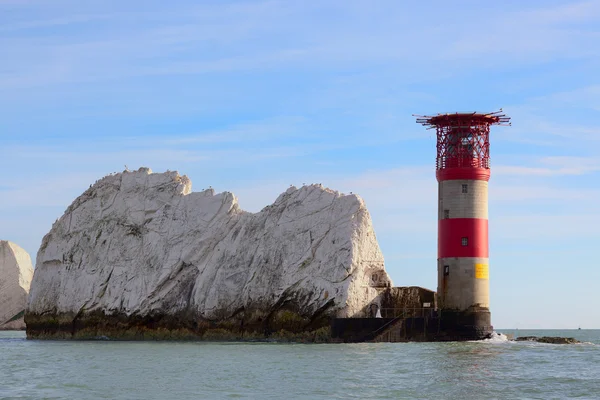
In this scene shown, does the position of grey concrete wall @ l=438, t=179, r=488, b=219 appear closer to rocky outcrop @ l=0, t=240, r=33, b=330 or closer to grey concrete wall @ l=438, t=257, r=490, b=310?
grey concrete wall @ l=438, t=257, r=490, b=310

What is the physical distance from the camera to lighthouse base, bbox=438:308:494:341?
5431cm

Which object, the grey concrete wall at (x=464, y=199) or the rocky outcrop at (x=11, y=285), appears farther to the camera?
the rocky outcrop at (x=11, y=285)

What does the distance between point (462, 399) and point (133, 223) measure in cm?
4021

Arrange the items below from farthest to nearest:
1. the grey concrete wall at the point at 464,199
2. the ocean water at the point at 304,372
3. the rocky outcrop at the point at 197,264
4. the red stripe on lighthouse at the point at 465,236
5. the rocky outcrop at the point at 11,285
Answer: the rocky outcrop at the point at 11,285 → the rocky outcrop at the point at 197,264 → the grey concrete wall at the point at 464,199 → the red stripe on lighthouse at the point at 465,236 → the ocean water at the point at 304,372

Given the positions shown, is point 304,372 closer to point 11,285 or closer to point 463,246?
point 463,246

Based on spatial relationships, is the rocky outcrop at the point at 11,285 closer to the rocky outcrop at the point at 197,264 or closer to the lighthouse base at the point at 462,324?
the rocky outcrop at the point at 197,264

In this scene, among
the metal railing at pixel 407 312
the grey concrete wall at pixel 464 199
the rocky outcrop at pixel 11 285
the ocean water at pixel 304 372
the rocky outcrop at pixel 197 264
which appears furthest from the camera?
the rocky outcrop at pixel 11 285

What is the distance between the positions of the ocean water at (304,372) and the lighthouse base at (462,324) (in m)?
1.69

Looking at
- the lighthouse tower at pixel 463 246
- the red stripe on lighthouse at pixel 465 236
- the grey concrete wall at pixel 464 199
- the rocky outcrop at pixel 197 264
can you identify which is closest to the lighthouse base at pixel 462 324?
the lighthouse tower at pixel 463 246

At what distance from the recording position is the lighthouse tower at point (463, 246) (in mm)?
54188

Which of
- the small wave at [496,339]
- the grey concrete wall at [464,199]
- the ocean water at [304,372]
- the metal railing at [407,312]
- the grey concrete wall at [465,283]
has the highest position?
the grey concrete wall at [464,199]

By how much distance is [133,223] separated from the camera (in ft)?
220

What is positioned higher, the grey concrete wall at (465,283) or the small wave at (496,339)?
the grey concrete wall at (465,283)

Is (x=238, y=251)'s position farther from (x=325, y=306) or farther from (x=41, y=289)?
(x=41, y=289)
